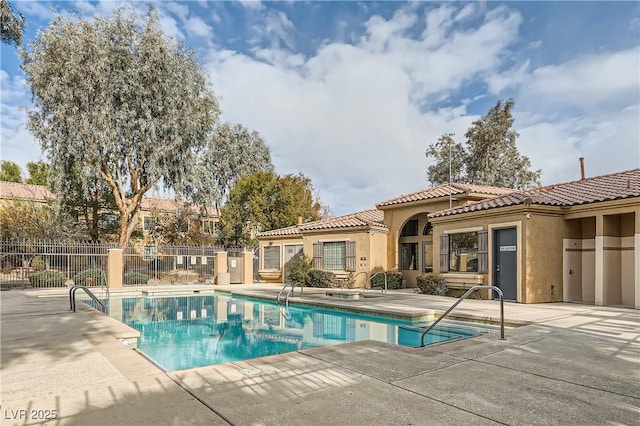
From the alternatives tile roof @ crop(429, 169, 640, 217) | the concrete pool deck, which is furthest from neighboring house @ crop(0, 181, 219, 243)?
the concrete pool deck

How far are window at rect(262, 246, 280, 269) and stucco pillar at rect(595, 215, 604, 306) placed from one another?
16757 mm

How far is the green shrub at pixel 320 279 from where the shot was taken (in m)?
20.9

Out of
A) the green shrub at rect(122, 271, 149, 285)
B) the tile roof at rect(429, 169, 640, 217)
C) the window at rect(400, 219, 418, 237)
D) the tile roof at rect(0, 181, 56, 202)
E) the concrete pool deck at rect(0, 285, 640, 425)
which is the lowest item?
the green shrub at rect(122, 271, 149, 285)

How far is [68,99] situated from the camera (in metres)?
22.7

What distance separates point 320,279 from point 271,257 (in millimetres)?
5527

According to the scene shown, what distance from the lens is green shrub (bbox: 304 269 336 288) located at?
20.9 meters

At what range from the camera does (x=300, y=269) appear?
70.8 ft

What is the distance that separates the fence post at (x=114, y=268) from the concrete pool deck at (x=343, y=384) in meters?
14.2

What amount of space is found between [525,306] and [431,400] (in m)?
9.47

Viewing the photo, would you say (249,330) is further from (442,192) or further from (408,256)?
(408,256)

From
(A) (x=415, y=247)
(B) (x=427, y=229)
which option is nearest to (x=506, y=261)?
(B) (x=427, y=229)

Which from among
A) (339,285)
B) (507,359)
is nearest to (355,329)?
(507,359)

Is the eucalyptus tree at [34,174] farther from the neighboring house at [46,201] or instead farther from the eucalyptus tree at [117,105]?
the eucalyptus tree at [117,105]

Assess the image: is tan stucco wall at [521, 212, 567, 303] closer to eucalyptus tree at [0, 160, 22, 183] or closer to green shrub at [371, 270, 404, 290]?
green shrub at [371, 270, 404, 290]
